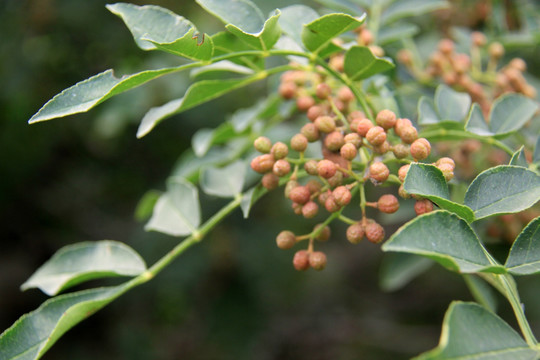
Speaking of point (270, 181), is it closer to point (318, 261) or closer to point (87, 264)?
point (318, 261)

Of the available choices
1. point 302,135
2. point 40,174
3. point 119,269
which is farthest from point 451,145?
point 40,174

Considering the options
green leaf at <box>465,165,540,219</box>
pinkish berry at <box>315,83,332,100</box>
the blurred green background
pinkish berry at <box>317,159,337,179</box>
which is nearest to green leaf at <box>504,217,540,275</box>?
green leaf at <box>465,165,540,219</box>

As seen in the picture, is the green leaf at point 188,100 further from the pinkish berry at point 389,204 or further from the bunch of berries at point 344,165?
the pinkish berry at point 389,204

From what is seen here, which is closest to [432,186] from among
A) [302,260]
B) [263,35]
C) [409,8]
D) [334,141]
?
[334,141]

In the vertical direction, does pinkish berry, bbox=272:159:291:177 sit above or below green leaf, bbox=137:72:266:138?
below

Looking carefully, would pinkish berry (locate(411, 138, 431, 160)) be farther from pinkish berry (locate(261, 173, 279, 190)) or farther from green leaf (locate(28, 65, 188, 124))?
green leaf (locate(28, 65, 188, 124))

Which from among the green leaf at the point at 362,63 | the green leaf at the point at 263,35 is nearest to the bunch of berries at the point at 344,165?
the green leaf at the point at 362,63
